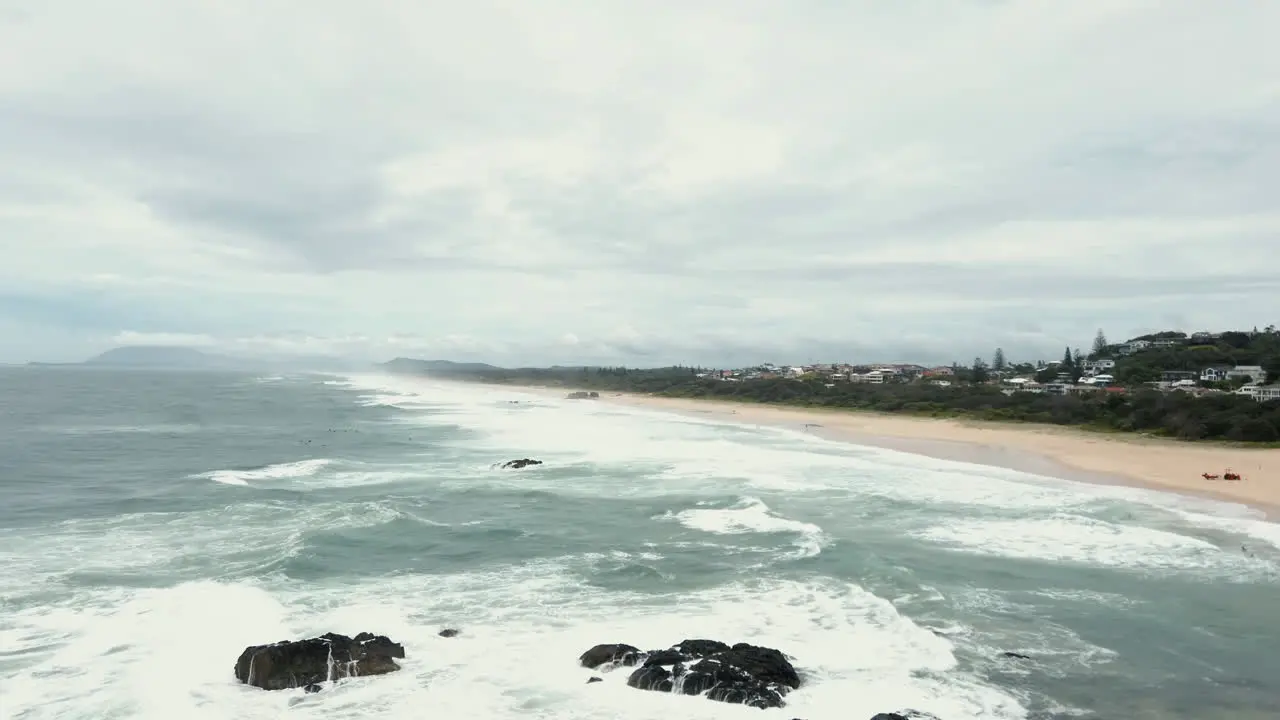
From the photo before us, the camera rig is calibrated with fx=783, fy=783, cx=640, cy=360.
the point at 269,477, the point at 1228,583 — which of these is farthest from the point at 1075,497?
the point at 269,477

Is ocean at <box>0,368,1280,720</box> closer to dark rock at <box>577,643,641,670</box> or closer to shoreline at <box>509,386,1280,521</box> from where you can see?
dark rock at <box>577,643,641,670</box>

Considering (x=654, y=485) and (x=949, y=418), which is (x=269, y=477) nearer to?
(x=654, y=485)

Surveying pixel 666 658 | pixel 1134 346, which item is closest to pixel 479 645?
pixel 666 658

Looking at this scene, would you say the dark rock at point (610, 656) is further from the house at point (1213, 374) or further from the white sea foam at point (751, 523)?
the house at point (1213, 374)

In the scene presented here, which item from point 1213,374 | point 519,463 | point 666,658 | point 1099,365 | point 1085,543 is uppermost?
point 1099,365

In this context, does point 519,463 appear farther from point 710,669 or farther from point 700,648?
point 710,669

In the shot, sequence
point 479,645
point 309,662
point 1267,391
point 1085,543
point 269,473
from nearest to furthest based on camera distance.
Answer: point 309,662 < point 479,645 < point 1085,543 < point 269,473 < point 1267,391
